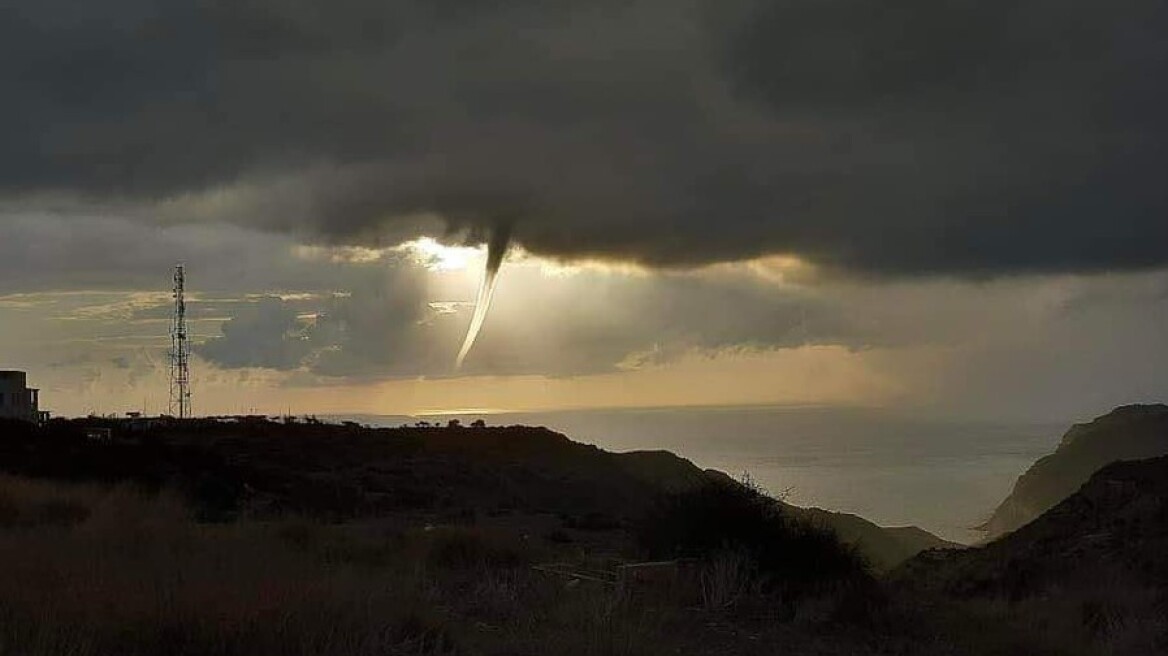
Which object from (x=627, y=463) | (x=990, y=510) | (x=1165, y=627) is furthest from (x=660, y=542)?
(x=990, y=510)

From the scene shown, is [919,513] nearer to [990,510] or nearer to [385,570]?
[990,510]

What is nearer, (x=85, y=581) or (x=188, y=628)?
(x=188, y=628)

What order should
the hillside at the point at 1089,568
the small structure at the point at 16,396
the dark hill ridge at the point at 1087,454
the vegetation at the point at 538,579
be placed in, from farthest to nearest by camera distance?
1. the dark hill ridge at the point at 1087,454
2. the small structure at the point at 16,396
3. the hillside at the point at 1089,568
4. the vegetation at the point at 538,579

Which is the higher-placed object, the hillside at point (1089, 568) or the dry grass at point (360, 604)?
the dry grass at point (360, 604)

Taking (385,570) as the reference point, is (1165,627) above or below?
below

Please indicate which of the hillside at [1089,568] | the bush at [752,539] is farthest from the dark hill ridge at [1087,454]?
the bush at [752,539]

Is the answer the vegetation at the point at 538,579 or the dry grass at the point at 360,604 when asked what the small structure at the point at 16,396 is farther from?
the dry grass at the point at 360,604

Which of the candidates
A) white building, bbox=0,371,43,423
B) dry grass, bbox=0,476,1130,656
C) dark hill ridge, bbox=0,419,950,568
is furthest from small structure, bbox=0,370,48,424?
dry grass, bbox=0,476,1130,656
